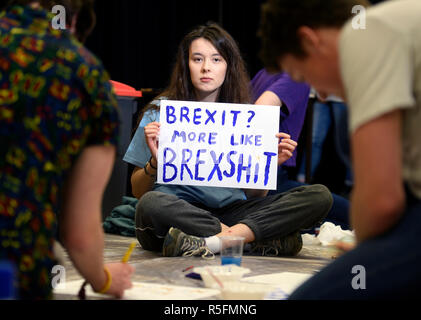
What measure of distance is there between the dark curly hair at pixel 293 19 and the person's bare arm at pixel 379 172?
0.78 feet

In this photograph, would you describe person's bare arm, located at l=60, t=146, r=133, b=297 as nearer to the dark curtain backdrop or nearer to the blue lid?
the blue lid

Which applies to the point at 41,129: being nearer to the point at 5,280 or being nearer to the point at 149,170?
the point at 5,280

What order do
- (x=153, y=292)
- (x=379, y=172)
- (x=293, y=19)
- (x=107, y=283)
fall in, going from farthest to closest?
(x=153, y=292)
(x=107, y=283)
(x=293, y=19)
(x=379, y=172)

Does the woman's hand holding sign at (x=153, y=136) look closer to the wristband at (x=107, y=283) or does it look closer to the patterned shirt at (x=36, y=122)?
the wristband at (x=107, y=283)

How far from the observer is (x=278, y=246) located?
265 centimetres

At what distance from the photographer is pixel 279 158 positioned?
8.90 feet

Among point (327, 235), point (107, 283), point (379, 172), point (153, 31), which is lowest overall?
point (327, 235)

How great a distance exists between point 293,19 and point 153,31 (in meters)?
4.02

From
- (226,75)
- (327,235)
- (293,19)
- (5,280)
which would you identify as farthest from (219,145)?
(5,280)

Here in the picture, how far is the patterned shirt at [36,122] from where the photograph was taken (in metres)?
1.06

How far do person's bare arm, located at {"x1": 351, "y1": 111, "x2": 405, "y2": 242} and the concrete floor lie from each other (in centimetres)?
87

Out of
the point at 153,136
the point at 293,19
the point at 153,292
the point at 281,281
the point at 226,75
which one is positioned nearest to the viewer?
the point at 293,19

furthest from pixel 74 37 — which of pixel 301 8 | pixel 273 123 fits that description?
pixel 273 123
